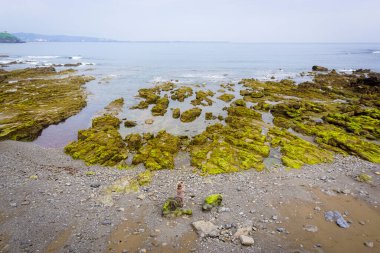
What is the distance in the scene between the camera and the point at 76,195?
16.0 m

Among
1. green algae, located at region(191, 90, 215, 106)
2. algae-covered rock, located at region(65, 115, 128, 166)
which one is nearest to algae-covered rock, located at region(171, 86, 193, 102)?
green algae, located at region(191, 90, 215, 106)

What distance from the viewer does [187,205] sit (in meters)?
15.1

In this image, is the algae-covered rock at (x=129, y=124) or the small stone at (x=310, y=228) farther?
the algae-covered rock at (x=129, y=124)

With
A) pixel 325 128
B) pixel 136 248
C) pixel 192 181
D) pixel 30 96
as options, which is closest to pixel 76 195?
pixel 136 248

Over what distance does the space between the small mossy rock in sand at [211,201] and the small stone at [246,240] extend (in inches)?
105

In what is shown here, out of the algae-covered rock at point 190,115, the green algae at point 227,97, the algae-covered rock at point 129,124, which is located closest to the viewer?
the algae-covered rock at point 129,124

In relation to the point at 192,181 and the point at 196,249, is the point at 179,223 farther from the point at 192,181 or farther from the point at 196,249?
the point at 192,181

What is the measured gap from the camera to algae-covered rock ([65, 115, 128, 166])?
21.7 metres

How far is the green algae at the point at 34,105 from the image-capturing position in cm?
2752

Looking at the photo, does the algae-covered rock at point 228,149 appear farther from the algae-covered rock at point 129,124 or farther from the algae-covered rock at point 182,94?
the algae-covered rock at point 182,94

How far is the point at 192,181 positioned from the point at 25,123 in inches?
867

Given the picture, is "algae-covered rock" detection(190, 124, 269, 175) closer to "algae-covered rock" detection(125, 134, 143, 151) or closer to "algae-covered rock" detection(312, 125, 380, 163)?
"algae-covered rock" detection(125, 134, 143, 151)

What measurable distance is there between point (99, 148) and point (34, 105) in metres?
21.4

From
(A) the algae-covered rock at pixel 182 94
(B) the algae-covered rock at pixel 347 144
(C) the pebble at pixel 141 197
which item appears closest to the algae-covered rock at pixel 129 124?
(A) the algae-covered rock at pixel 182 94
